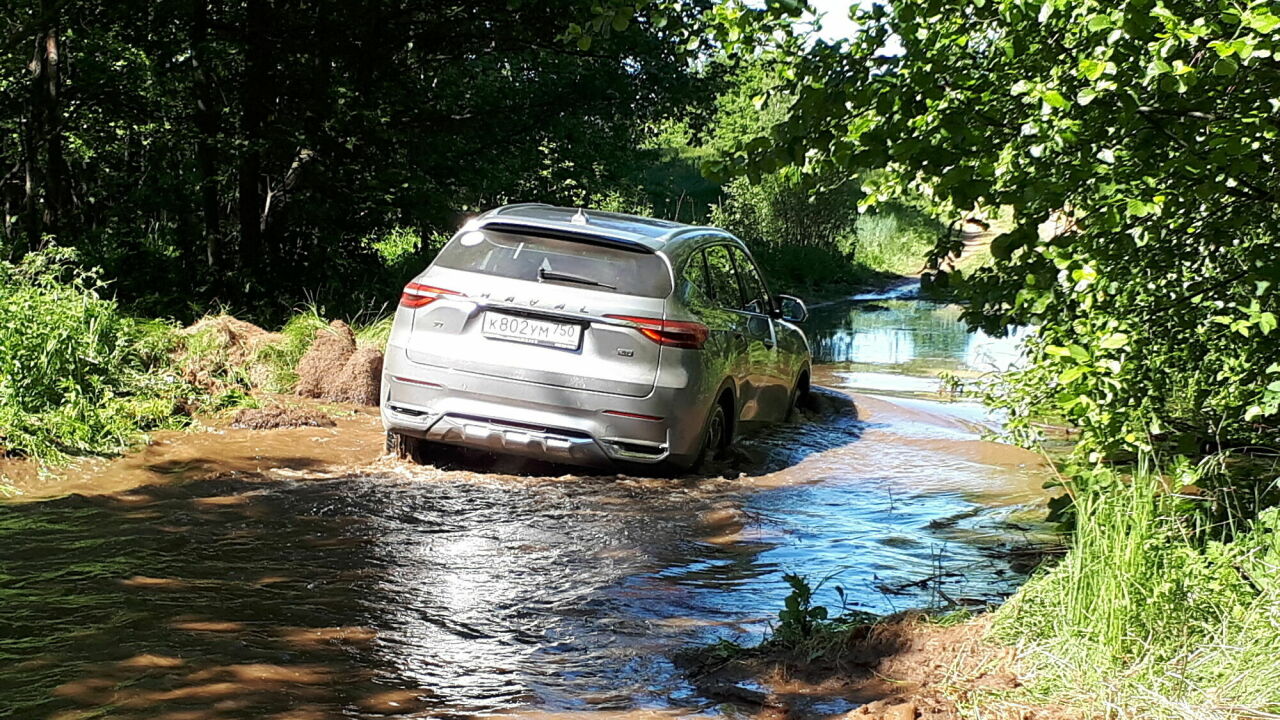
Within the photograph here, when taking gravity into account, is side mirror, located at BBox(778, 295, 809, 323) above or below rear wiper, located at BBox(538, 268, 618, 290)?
below

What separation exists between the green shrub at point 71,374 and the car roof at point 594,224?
2.87 m

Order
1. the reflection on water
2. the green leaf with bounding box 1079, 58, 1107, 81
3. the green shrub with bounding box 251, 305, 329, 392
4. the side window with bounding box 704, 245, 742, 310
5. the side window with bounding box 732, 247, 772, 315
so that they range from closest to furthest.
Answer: the green leaf with bounding box 1079, 58, 1107, 81 < the side window with bounding box 704, 245, 742, 310 < the side window with bounding box 732, 247, 772, 315 < the green shrub with bounding box 251, 305, 329, 392 < the reflection on water

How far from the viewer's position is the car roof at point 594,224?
805 centimetres

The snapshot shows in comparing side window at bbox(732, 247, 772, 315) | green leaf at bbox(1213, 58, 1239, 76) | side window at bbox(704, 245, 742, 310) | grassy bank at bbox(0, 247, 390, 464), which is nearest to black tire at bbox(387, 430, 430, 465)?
grassy bank at bbox(0, 247, 390, 464)

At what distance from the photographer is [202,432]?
9.09m

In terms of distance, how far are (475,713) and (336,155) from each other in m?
13.2

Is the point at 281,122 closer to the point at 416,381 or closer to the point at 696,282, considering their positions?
the point at 416,381

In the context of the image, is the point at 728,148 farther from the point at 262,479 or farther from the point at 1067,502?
the point at 262,479

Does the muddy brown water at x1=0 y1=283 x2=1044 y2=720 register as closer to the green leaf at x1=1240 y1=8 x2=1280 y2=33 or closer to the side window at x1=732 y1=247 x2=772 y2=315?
the side window at x1=732 y1=247 x2=772 y2=315

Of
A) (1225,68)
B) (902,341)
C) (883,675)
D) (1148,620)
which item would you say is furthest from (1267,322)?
(902,341)

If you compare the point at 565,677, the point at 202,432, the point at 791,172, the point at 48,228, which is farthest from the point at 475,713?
the point at 48,228

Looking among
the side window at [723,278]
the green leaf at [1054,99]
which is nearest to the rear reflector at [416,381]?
the side window at [723,278]

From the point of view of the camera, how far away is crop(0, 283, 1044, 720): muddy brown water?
4410mm

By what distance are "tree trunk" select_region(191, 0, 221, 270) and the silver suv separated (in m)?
7.90
